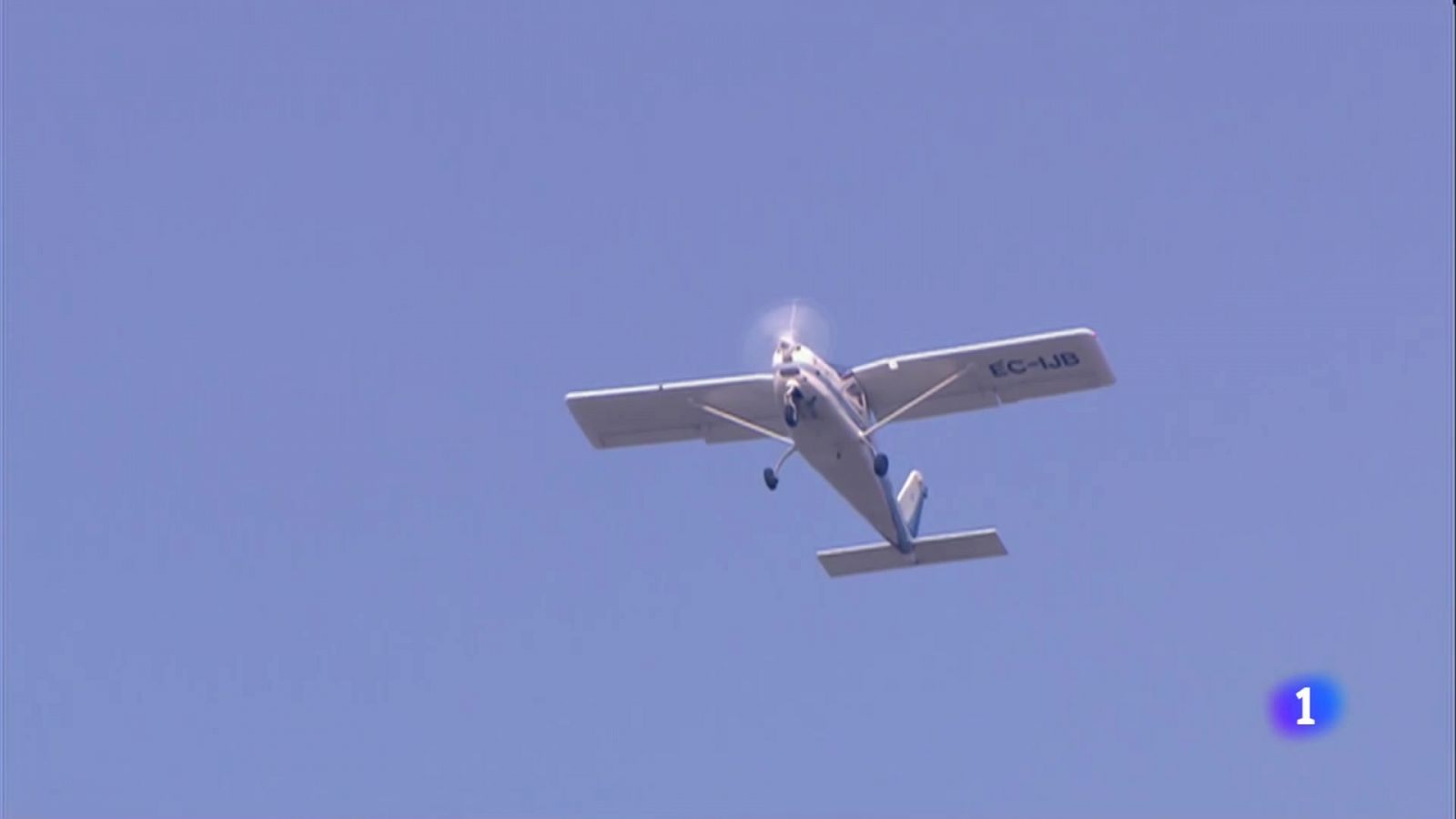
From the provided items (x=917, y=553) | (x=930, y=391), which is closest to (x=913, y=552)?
(x=917, y=553)

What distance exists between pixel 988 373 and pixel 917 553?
8.94 ft

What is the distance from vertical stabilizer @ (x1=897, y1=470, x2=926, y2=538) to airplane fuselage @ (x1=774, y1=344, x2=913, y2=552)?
1395mm

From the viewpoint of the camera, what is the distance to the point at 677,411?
49.0 m

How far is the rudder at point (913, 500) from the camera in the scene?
4903cm

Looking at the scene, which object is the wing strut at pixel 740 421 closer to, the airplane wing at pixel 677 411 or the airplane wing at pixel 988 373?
the airplane wing at pixel 677 411

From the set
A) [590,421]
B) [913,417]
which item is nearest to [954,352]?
[913,417]

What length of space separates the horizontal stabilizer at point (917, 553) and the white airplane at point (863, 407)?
0.5 inches

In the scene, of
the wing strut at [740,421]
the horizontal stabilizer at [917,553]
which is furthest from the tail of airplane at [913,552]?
the wing strut at [740,421]

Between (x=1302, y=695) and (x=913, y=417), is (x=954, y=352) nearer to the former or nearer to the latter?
(x=913, y=417)

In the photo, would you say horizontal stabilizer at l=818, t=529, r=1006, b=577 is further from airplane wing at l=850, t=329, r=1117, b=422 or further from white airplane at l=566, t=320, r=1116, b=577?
airplane wing at l=850, t=329, r=1117, b=422

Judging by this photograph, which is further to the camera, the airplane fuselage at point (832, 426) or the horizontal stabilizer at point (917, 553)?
the horizontal stabilizer at point (917, 553)

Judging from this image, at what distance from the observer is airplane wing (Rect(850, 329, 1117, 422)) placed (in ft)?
155

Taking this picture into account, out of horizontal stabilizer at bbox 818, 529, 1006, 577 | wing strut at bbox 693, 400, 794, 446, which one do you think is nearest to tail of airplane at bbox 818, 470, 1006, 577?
horizontal stabilizer at bbox 818, 529, 1006, 577

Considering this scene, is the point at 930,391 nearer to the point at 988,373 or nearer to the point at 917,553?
the point at 988,373
